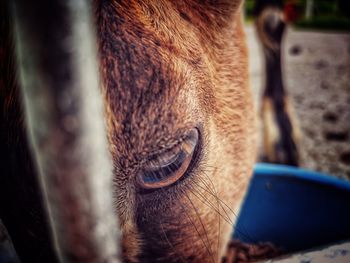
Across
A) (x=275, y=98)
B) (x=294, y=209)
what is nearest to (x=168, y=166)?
(x=294, y=209)

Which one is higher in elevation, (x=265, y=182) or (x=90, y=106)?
(x=90, y=106)

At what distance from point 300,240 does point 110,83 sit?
113 centimetres

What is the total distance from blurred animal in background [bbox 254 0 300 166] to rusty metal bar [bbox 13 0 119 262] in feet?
5.27

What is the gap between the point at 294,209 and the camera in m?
1.26

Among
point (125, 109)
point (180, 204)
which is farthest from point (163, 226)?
point (125, 109)

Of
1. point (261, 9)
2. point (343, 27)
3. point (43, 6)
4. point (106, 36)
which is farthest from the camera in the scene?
point (343, 27)

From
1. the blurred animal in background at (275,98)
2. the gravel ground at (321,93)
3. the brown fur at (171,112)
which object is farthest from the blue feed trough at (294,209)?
the gravel ground at (321,93)

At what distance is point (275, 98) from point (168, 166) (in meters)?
1.45

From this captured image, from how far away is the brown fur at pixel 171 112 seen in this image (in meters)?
0.42

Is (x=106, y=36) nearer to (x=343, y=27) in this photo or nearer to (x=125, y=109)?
(x=125, y=109)

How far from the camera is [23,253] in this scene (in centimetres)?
51

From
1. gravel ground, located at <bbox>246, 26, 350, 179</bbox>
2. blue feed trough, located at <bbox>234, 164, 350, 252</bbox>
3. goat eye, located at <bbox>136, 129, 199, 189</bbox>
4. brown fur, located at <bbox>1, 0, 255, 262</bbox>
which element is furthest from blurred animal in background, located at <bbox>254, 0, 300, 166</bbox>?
goat eye, located at <bbox>136, 129, 199, 189</bbox>

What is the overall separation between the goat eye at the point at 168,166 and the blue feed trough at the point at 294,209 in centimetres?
78

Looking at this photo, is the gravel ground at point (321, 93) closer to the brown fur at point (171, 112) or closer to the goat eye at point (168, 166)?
the brown fur at point (171, 112)
